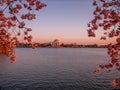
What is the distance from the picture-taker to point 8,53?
10508mm

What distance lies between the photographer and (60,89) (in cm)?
3039

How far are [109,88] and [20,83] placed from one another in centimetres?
1401

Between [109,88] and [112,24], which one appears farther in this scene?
[109,88]

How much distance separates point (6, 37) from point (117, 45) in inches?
215

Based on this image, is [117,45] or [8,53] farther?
[8,53]

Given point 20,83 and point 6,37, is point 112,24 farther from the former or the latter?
point 20,83

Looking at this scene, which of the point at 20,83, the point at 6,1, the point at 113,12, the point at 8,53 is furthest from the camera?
the point at 20,83

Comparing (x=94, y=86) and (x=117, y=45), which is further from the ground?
(x=117, y=45)

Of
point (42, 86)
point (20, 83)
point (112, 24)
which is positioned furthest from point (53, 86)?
point (112, 24)

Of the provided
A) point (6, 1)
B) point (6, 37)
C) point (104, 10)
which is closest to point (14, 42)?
point (6, 37)

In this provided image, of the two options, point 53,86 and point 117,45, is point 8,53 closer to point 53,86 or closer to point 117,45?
point 117,45

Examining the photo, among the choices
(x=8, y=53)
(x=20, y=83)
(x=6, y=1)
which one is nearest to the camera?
(x=6, y=1)

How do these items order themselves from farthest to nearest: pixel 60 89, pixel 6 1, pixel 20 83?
pixel 20 83 < pixel 60 89 < pixel 6 1

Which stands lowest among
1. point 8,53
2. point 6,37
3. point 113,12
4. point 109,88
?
point 109,88
